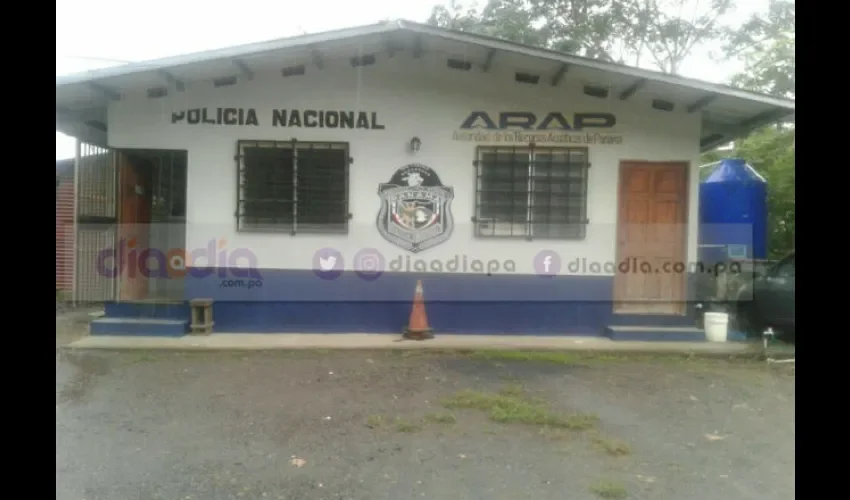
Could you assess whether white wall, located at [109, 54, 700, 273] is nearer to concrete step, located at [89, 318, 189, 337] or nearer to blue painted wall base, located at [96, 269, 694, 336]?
blue painted wall base, located at [96, 269, 694, 336]

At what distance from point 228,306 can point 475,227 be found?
3.13 meters

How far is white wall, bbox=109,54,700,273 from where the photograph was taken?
787 centimetres

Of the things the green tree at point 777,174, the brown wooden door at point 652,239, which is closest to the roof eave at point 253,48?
the brown wooden door at point 652,239

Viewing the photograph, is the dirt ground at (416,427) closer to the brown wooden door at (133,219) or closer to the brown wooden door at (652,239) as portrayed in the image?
the brown wooden door at (652,239)

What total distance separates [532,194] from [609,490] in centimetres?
485

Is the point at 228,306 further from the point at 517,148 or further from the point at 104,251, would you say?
the point at 517,148

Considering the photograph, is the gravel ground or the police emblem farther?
the police emblem

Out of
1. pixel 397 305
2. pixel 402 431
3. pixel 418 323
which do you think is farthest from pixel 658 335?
pixel 402 431

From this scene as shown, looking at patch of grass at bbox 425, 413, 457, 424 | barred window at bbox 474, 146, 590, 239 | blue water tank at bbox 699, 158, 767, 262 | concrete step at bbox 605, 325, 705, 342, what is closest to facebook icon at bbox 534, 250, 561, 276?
barred window at bbox 474, 146, 590, 239

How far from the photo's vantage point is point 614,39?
794 centimetres

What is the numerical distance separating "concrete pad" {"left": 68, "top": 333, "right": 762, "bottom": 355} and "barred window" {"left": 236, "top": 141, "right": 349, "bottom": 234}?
4.30 feet

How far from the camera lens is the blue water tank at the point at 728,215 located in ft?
22.9
